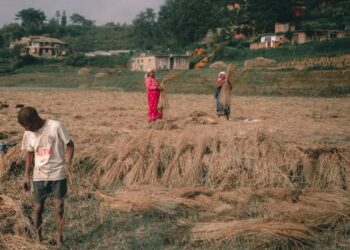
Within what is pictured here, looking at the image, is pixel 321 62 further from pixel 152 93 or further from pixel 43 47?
pixel 43 47

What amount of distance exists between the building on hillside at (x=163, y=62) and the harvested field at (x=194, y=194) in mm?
43133

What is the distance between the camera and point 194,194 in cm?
566

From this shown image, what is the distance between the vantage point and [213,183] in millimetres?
6250

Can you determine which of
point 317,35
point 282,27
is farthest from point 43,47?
point 317,35

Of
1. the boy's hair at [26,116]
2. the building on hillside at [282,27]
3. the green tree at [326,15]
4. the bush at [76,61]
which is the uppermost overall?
the green tree at [326,15]

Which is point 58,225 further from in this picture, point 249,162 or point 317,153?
point 317,153

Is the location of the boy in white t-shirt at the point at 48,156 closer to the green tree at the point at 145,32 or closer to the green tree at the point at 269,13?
the green tree at the point at 269,13

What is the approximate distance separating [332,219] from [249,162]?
193cm

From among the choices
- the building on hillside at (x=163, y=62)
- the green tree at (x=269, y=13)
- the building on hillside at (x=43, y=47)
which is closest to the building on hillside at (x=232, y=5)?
the green tree at (x=269, y=13)

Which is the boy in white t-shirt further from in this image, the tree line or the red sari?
the tree line

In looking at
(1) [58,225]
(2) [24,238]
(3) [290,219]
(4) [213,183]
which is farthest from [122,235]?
(4) [213,183]

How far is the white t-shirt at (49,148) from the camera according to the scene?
4.12 meters

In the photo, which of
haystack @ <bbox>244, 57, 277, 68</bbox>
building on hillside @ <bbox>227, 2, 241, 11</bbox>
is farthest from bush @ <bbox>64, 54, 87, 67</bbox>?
haystack @ <bbox>244, 57, 277, 68</bbox>

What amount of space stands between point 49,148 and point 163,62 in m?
50.5
